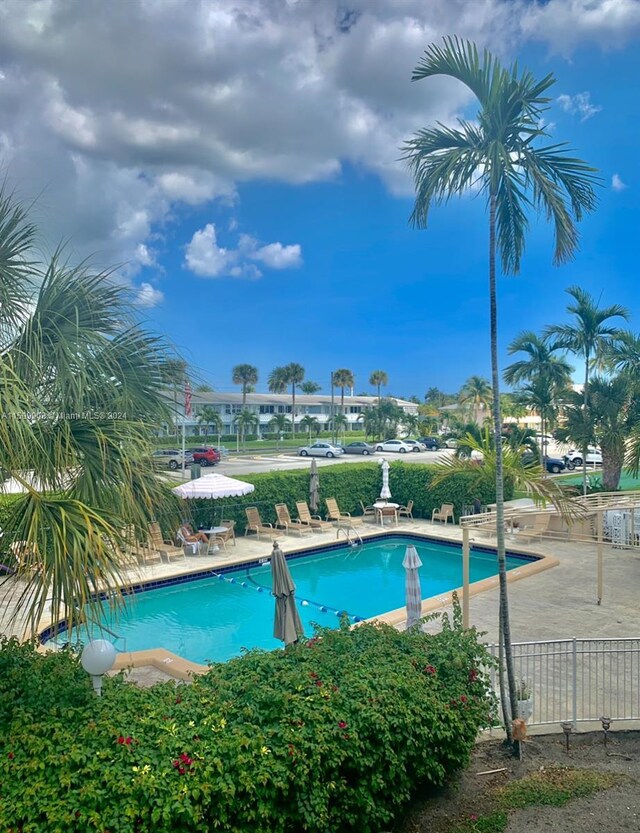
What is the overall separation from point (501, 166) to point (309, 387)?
3070 inches

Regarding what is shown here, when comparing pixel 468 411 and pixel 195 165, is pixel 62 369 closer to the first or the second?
pixel 195 165

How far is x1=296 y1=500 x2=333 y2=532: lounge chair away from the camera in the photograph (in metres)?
18.6

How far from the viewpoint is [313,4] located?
16.9m

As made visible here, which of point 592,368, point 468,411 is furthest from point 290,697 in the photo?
point 468,411

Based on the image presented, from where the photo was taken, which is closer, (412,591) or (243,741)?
(243,741)

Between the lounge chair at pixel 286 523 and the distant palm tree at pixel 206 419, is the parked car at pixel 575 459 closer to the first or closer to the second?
the lounge chair at pixel 286 523

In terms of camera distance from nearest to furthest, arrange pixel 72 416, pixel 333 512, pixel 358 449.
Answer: pixel 72 416 → pixel 333 512 → pixel 358 449

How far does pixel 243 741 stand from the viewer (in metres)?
3.93

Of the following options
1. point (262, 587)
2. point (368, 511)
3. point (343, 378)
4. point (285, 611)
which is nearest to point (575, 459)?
point (368, 511)

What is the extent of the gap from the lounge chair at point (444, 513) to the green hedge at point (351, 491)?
0.28 metres

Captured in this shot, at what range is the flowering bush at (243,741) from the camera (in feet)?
11.8

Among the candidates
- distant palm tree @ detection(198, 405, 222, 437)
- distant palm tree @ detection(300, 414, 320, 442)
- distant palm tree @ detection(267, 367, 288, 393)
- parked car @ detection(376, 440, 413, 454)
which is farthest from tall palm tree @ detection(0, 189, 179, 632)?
distant palm tree @ detection(267, 367, 288, 393)

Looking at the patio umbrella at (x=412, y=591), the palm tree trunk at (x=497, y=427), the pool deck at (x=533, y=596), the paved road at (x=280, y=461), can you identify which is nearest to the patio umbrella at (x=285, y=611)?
the pool deck at (x=533, y=596)

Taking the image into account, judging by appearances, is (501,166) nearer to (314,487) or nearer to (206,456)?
(314,487)
